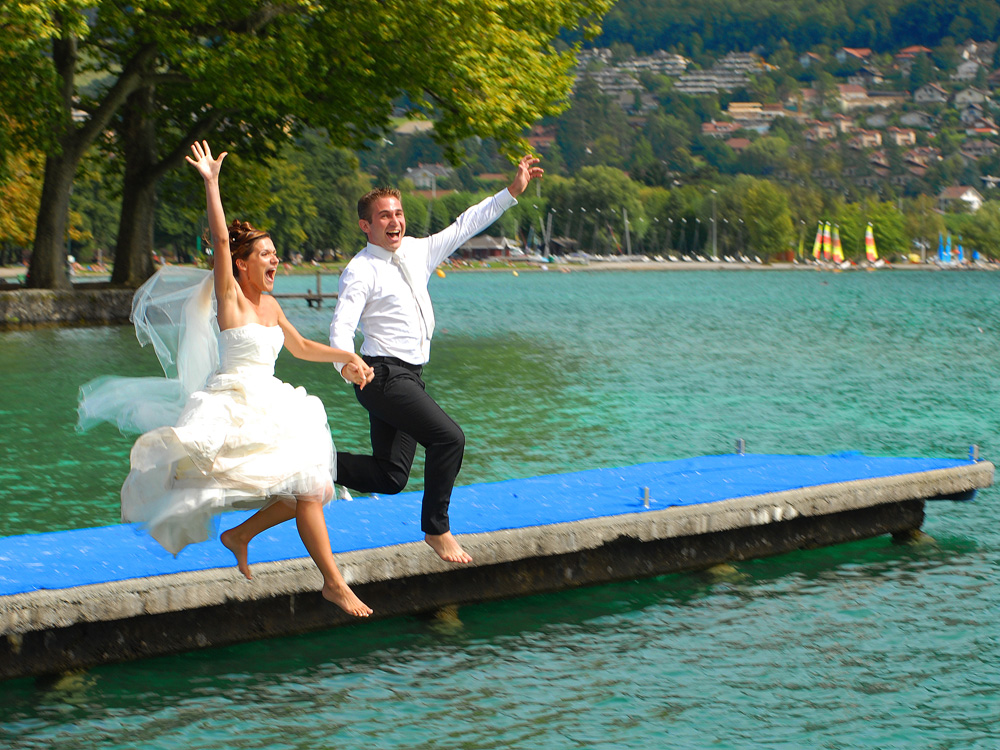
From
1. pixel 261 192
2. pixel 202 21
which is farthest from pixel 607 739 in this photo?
pixel 261 192

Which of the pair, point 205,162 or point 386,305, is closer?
point 205,162

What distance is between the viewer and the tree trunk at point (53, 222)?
3762cm

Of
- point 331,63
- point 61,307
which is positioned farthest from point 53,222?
point 331,63

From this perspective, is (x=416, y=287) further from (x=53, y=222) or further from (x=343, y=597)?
(x=53, y=222)

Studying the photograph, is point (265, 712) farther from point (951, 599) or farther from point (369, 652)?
point (951, 599)

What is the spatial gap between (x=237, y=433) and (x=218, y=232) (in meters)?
1.02

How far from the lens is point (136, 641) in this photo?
7305 mm

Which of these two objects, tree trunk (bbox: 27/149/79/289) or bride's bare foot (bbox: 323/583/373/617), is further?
tree trunk (bbox: 27/149/79/289)

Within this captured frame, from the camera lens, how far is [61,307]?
123ft

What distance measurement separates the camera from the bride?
6484 millimetres

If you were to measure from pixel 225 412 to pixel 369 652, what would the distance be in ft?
6.86

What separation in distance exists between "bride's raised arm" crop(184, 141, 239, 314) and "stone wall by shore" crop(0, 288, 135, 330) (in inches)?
1263

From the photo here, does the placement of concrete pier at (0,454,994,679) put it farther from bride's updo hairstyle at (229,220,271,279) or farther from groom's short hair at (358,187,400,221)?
groom's short hair at (358,187,400,221)

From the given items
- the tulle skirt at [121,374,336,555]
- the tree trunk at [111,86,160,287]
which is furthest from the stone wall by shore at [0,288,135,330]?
the tulle skirt at [121,374,336,555]
